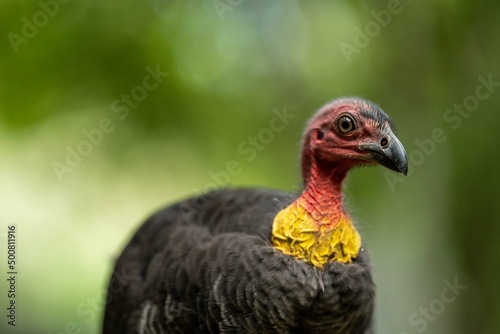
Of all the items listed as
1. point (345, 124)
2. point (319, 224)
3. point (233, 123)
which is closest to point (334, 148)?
point (345, 124)

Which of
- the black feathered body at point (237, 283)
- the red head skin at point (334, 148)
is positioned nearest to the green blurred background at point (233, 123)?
the black feathered body at point (237, 283)

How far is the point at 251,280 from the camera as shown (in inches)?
94.0

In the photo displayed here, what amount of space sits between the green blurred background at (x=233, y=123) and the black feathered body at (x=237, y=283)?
2.17 m

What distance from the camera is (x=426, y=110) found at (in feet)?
15.9

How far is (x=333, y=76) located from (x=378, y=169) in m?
0.92

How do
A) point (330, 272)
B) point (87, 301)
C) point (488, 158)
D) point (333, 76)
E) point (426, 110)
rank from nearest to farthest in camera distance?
point (330, 272), point (488, 158), point (426, 110), point (333, 76), point (87, 301)

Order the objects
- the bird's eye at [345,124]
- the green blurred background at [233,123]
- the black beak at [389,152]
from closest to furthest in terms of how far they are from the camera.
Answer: the black beak at [389,152], the bird's eye at [345,124], the green blurred background at [233,123]

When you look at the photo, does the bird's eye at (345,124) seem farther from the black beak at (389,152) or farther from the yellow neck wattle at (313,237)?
the yellow neck wattle at (313,237)

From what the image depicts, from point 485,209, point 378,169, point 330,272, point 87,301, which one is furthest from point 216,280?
point 87,301

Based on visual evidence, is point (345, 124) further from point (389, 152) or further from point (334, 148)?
point (389, 152)

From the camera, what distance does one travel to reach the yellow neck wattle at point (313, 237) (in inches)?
95.2

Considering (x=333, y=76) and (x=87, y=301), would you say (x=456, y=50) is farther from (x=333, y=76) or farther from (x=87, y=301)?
(x=87, y=301)

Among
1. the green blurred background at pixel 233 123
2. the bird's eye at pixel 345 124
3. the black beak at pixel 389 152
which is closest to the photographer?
the black beak at pixel 389 152

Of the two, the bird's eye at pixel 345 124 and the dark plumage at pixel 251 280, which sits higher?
the bird's eye at pixel 345 124
